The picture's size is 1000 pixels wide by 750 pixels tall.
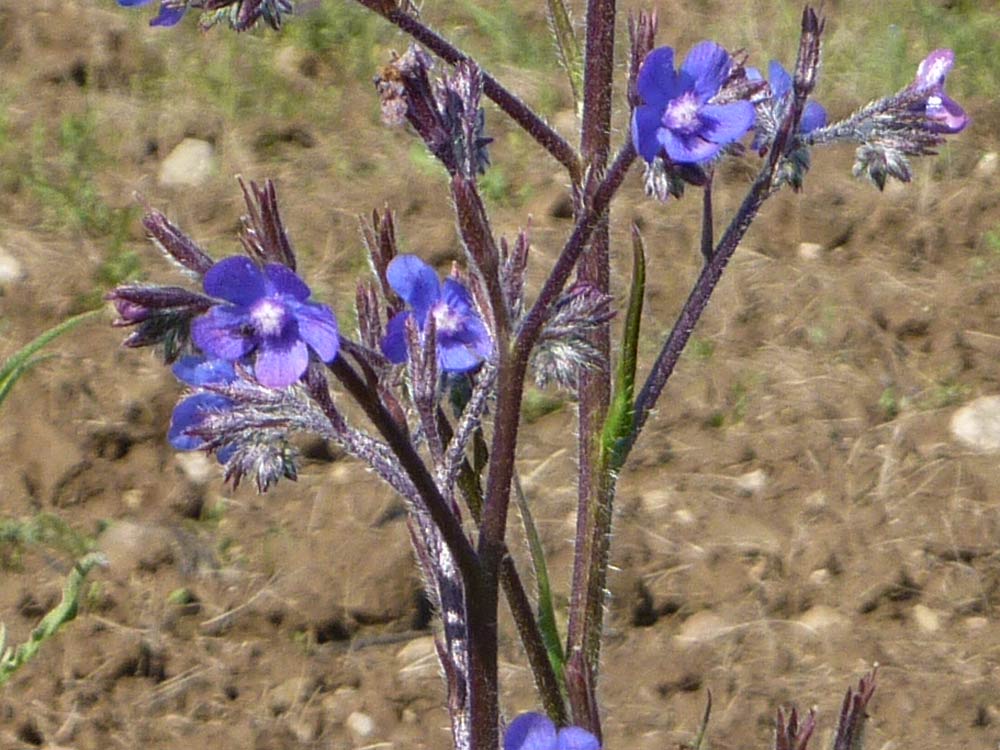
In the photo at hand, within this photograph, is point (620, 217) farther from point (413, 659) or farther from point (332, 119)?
point (413, 659)

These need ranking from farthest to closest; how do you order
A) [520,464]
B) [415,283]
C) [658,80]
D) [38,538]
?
[520,464]
[38,538]
[415,283]
[658,80]

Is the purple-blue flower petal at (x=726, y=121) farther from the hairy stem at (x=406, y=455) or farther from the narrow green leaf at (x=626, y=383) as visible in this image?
the hairy stem at (x=406, y=455)

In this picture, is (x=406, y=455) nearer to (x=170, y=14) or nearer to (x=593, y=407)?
(x=593, y=407)

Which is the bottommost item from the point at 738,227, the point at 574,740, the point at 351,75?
the point at 574,740

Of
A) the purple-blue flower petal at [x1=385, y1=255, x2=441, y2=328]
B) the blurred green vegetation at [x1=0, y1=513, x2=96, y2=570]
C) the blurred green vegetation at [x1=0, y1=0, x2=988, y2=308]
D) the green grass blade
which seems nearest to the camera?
the purple-blue flower petal at [x1=385, y1=255, x2=441, y2=328]

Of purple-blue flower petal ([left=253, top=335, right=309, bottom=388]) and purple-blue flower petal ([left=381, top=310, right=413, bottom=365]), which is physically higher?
purple-blue flower petal ([left=381, top=310, right=413, bottom=365])

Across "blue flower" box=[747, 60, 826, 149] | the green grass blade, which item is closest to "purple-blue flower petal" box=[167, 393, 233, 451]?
"blue flower" box=[747, 60, 826, 149]

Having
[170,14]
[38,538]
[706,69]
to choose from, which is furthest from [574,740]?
[38,538]

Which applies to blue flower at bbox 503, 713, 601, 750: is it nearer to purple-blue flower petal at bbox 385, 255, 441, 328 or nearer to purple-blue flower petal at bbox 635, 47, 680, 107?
purple-blue flower petal at bbox 385, 255, 441, 328
